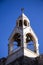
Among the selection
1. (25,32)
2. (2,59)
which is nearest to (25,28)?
(25,32)

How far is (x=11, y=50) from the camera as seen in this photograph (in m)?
59.5

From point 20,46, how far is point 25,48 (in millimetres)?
2295

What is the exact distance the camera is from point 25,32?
58781 mm

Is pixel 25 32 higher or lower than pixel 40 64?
higher

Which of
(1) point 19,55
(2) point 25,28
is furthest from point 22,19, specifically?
(1) point 19,55

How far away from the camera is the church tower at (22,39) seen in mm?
57156

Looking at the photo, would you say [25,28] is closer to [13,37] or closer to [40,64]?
[13,37]

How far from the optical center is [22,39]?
5803 centimetres

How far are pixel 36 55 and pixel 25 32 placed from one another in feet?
9.97

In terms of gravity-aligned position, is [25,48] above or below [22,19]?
below

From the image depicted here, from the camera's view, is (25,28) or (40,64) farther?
(25,28)

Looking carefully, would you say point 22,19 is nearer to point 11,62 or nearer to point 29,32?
point 29,32

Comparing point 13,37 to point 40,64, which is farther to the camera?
point 13,37

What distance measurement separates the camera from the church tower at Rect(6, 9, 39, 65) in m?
57.2
